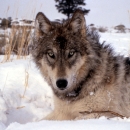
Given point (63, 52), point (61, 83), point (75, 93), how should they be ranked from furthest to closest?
point (75, 93)
point (63, 52)
point (61, 83)

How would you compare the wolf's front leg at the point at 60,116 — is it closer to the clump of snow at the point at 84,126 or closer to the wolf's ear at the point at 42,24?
the wolf's ear at the point at 42,24

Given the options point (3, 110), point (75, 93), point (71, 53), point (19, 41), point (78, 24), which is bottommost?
point (3, 110)

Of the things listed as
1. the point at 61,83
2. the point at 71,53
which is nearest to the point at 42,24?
the point at 71,53

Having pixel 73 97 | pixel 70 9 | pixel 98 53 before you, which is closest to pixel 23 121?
pixel 73 97

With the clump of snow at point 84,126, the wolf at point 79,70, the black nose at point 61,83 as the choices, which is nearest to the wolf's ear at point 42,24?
the wolf at point 79,70

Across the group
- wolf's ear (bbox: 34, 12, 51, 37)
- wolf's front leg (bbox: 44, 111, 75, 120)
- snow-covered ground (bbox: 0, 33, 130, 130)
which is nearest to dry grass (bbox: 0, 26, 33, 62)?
snow-covered ground (bbox: 0, 33, 130, 130)

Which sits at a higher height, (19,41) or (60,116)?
(19,41)

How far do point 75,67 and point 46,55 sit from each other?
0.40 meters

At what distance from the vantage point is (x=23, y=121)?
3486mm

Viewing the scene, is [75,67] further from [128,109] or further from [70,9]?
[70,9]

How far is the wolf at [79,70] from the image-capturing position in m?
2.79

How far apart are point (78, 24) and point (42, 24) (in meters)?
0.46

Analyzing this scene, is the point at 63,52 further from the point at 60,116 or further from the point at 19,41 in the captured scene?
the point at 19,41

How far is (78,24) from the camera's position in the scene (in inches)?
117
